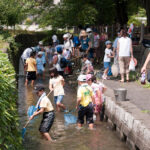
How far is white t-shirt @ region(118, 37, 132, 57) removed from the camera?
1412cm

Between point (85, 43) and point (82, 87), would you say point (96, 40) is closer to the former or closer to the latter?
point (85, 43)

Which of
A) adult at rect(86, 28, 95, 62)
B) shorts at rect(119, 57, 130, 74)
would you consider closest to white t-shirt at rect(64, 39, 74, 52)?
adult at rect(86, 28, 95, 62)

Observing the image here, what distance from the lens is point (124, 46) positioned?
14164 mm

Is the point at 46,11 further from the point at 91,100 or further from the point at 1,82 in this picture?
the point at 1,82

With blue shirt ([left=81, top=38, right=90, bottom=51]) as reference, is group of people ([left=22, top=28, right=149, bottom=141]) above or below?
below

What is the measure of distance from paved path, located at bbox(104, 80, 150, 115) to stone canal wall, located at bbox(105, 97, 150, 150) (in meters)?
0.55

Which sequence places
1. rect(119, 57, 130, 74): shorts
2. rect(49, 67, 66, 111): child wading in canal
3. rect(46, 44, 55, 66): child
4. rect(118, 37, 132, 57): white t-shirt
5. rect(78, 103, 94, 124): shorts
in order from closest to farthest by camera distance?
rect(78, 103, 94, 124): shorts
rect(49, 67, 66, 111): child wading in canal
rect(118, 37, 132, 57): white t-shirt
rect(119, 57, 130, 74): shorts
rect(46, 44, 55, 66): child

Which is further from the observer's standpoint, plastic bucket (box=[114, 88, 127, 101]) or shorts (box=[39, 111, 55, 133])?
plastic bucket (box=[114, 88, 127, 101])

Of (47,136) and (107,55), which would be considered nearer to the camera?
(47,136)

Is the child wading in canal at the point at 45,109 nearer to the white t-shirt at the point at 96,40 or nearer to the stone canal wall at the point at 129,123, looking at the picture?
the stone canal wall at the point at 129,123

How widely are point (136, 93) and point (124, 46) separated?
2.30m

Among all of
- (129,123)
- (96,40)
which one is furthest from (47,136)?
(96,40)

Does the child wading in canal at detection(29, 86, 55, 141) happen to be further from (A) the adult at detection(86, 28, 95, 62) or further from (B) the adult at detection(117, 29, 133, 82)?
(A) the adult at detection(86, 28, 95, 62)

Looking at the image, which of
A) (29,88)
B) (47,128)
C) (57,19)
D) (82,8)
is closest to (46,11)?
(57,19)
